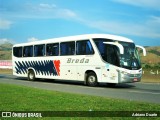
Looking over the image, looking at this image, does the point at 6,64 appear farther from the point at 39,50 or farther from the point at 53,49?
the point at 53,49

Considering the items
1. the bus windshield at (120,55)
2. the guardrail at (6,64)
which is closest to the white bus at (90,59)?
the bus windshield at (120,55)

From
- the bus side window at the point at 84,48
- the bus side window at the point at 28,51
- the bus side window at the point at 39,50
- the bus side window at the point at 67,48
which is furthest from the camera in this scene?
the bus side window at the point at 28,51

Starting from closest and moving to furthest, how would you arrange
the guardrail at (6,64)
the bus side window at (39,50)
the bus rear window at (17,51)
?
the bus side window at (39,50) < the bus rear window at (17,51) < the guardrail at (6,64)

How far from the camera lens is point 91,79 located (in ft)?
72.0

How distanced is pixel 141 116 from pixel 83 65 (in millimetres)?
13910

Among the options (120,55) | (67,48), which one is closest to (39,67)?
(67,48)

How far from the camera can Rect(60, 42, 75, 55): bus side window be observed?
23297mm

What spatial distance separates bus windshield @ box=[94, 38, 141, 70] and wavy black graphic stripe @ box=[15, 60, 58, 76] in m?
5.23

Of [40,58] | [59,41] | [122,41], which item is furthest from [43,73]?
[122,41]

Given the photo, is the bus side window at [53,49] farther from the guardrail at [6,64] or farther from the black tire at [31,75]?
the guardrail at [6,64]

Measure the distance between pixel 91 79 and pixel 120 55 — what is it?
2.63m

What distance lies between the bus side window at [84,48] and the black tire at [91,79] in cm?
136

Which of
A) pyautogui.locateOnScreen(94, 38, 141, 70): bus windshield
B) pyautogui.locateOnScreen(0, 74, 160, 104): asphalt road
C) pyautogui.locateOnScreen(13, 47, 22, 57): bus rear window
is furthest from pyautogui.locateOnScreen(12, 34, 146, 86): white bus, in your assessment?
pyautogui.locateOnScreen(13, 47, 22, 57): bus rear window

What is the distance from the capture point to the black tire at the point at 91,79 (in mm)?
21684
